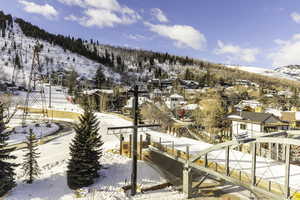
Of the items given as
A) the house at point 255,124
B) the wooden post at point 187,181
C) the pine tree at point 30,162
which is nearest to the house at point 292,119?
the house at point 255,124

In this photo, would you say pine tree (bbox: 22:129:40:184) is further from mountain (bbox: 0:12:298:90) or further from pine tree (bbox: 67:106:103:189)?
mountain (bbox: 0:12:298:90)

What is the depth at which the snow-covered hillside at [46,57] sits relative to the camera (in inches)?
3420

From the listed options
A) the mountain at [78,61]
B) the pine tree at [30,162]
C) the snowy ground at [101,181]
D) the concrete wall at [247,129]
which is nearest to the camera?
the snowy ground at [101,181]

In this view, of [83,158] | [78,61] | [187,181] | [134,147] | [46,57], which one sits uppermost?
[78,61]

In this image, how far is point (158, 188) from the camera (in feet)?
40.9

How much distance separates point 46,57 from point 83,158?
328 feet

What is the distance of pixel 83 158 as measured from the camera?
12148 millimetres

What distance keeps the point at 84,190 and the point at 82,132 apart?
345 centimetres

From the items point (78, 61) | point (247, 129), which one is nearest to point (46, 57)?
point (78, 61)

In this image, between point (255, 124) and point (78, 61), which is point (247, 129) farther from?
point (78, 61)

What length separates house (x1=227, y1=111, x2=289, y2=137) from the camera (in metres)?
23.3

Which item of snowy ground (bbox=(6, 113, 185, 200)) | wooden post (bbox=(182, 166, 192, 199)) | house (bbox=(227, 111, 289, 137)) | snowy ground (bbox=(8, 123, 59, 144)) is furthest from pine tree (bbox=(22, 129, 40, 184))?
house (bbox=(227, 111, 289, 137))

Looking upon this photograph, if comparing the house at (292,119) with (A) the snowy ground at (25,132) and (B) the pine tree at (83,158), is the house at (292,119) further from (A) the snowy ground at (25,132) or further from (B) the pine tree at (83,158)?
(A) the snowy ground at (25,132)

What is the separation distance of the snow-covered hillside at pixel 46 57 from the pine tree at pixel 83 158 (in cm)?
7833
